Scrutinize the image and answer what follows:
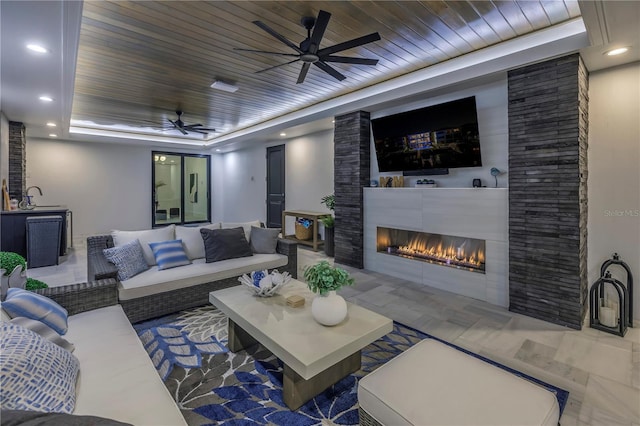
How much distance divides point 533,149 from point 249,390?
3320mm

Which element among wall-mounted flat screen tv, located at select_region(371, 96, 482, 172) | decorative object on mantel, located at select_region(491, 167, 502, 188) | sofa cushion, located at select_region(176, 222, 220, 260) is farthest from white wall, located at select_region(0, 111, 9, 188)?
decorative object on mantel, located at select_region(491, 167, 502, 188)

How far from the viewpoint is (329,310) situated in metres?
1.98

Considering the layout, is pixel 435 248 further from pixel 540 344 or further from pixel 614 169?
pixel 614 169

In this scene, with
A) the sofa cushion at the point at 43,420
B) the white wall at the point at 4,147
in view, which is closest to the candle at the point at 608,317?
the sofa cushion at the point at 43,420

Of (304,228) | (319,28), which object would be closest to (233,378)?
(319,28)

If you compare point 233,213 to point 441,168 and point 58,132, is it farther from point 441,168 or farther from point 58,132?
point 441,168

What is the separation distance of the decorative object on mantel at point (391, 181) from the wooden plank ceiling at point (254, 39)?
4.58 ft

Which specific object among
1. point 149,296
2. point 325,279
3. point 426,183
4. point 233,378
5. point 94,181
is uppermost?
point 94,181

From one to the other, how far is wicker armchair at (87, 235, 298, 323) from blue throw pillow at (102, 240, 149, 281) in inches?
2.5

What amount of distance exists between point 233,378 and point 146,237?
2100 mm

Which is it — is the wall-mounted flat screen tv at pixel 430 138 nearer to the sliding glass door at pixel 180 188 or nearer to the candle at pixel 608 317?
the candle at pixel 608 317

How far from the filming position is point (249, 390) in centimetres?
200

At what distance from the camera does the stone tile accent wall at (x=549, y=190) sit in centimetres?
286

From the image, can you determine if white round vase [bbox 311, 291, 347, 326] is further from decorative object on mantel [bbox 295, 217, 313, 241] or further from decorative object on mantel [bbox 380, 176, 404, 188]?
decorative object on mantel [bbox 295, 217, 313, 241]
